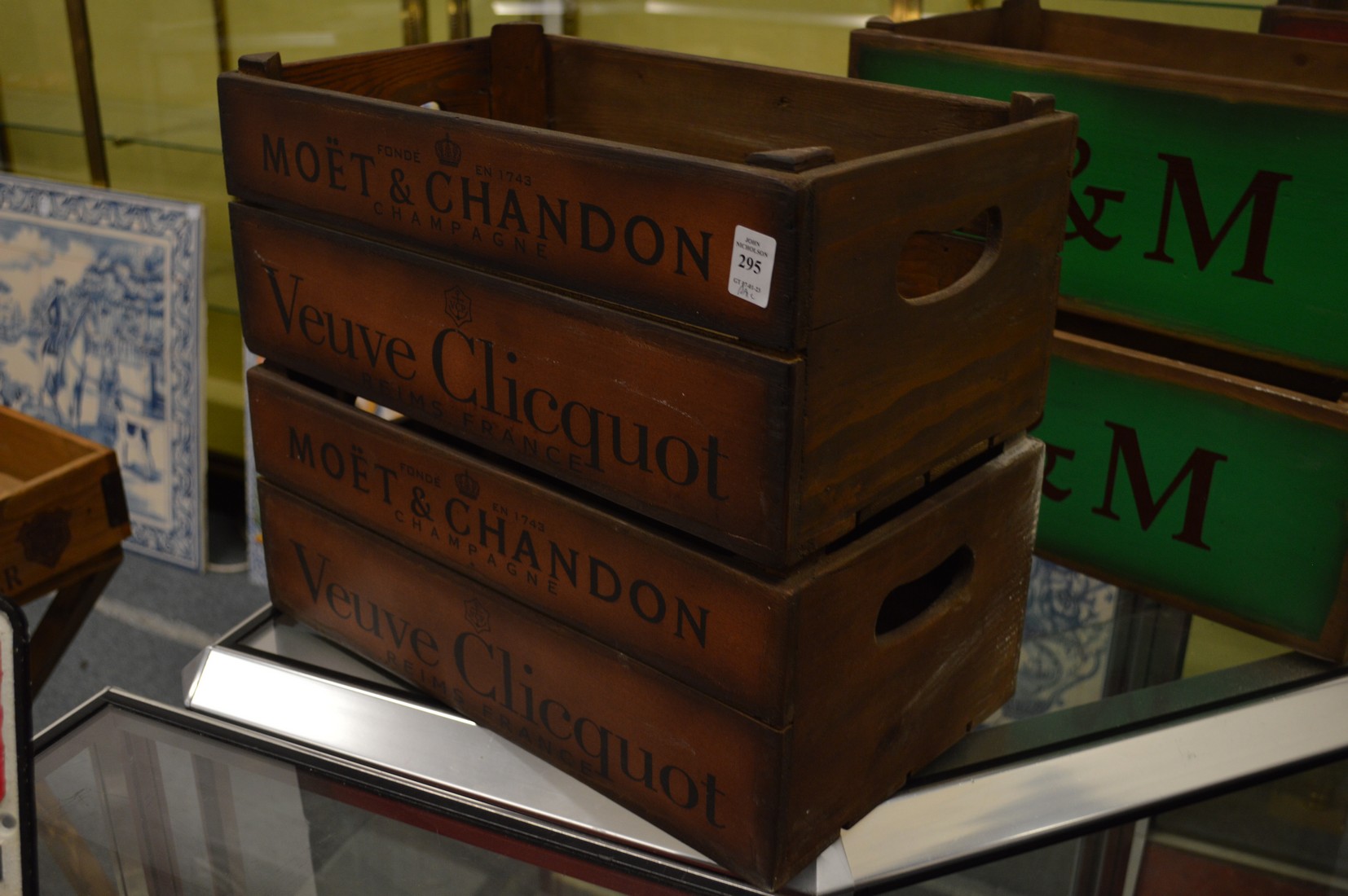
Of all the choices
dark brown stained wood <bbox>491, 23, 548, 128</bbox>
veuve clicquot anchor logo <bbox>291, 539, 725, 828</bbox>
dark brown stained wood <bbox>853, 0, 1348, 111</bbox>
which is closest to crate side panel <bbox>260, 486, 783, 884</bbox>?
veuve clicquot anchor logo <bbox>291, 539, 725, 828</bbox>

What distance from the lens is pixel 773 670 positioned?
0.73 metres

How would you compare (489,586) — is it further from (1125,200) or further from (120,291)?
(120,291)

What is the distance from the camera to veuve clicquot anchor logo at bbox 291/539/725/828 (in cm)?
83

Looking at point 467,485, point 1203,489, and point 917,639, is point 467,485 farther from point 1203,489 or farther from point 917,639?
point 1203,489

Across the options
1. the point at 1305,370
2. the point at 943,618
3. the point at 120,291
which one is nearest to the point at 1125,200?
the point at 1305,370

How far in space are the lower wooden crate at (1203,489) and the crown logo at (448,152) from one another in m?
0.61

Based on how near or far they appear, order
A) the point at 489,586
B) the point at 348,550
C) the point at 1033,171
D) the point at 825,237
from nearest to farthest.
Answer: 1. the point at 825,237
2. the point at 1033,171
3. the point at 489,586
4. the point at 348,550

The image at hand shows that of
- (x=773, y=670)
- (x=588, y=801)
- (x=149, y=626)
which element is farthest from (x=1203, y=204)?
(x=149, y=626)

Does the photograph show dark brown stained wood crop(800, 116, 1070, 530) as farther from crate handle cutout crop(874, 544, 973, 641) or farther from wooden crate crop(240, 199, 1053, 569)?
crate handle cutout crop(874, 544, 973, 641)

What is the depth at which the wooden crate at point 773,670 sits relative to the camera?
76 cm

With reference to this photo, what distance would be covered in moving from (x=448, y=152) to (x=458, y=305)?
4.0 inches

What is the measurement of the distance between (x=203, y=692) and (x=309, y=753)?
0.40ft

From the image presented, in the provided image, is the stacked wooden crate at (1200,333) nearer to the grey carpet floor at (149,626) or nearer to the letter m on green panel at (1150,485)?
the letter m on green panel at (1150,485)

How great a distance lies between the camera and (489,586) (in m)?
0.90
